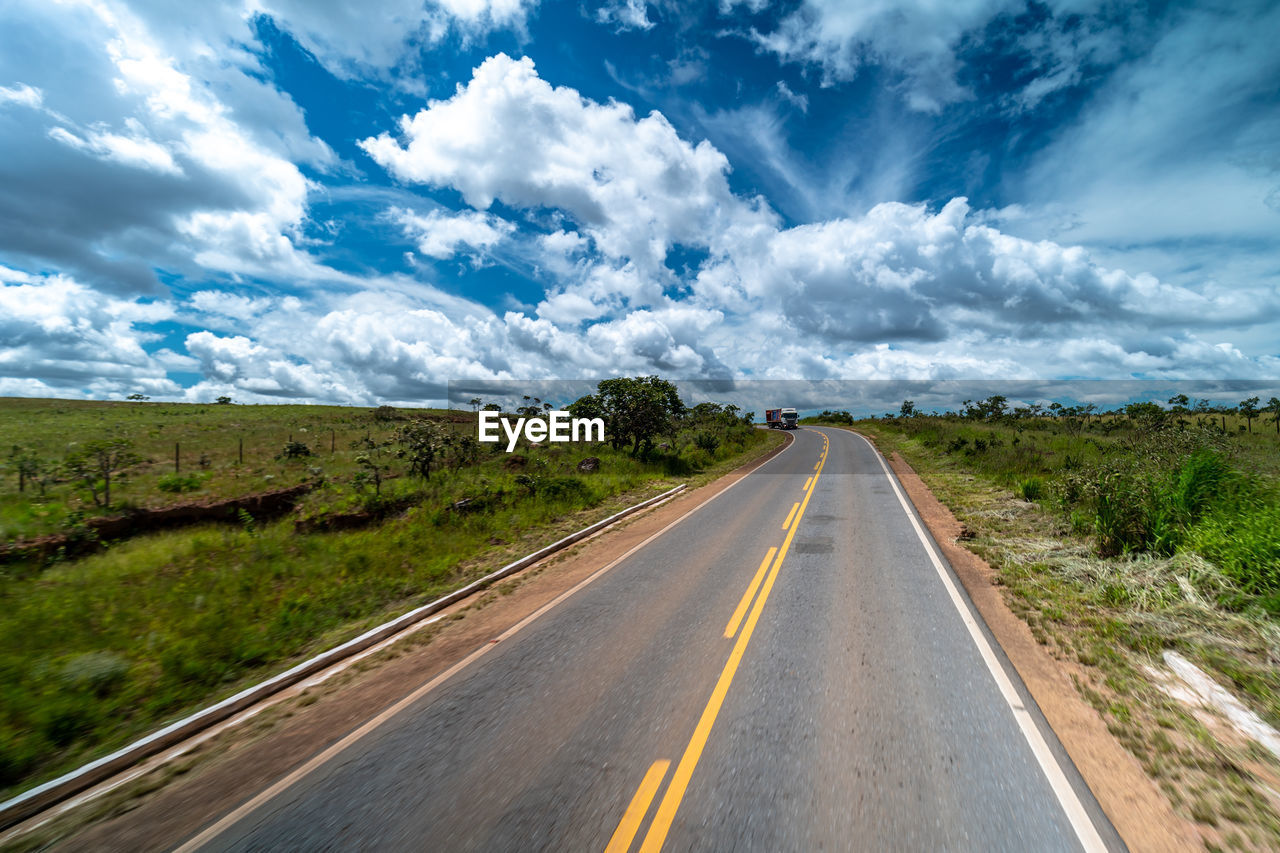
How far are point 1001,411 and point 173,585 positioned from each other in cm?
7757

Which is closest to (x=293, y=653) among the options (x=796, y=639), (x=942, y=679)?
(x=796, y=639)

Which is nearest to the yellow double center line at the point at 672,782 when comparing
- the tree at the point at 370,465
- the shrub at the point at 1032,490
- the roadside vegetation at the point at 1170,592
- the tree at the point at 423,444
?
the roadside vegetation at the point at 1170,592

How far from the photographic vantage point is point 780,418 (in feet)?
238

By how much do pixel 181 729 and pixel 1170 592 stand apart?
12.3 meters

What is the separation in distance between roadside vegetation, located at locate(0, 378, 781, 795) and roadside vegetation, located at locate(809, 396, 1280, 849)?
9186 millimetres

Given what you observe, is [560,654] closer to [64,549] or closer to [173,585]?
[173,585]

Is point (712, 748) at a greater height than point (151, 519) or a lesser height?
greater

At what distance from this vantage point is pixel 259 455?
92.2 ft

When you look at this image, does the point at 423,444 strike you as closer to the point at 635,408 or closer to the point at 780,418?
the point at 635,408

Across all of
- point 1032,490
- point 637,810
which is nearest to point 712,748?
point 637,810

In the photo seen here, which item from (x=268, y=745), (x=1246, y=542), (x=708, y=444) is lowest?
(x=268, y=745)

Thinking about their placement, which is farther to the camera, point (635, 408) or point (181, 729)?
point (635, 408)

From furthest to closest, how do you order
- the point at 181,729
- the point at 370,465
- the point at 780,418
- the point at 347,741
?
the point at 780,418, the point at 370,465, the point at 181,729, the point at 347,741

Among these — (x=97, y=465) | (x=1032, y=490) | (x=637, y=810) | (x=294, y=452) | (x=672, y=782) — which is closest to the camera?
(x=637, y=810)
